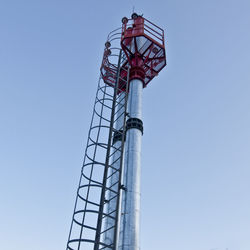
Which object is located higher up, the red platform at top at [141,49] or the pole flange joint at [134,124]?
the red platform at top at [141,49]

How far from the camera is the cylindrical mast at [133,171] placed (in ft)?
45.9

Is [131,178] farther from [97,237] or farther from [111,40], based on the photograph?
[111,40]

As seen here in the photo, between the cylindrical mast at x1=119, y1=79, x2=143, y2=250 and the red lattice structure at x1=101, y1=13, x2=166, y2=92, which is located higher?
the red lattice structure at x1=101, y1=13, x2=166, y2=92

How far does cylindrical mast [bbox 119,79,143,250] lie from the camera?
1399 centimetres

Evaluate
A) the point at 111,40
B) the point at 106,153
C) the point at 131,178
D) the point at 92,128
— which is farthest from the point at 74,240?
the point at 111,40

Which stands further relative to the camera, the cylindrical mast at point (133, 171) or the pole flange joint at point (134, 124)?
the pole flange joint at point (134, 124)

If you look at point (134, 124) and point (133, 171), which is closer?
point (133, 171)

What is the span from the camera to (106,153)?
1149 centimetres

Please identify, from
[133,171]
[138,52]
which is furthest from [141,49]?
[133,171]

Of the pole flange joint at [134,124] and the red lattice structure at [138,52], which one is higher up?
the red lattice structure at [138,52]

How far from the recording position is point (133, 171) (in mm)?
15844

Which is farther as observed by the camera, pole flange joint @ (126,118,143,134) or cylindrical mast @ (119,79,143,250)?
pole flange joint @ (126,118,143,134)

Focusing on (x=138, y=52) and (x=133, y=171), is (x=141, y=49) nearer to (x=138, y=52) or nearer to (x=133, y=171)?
(x=138, y=52)

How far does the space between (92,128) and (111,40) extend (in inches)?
438
